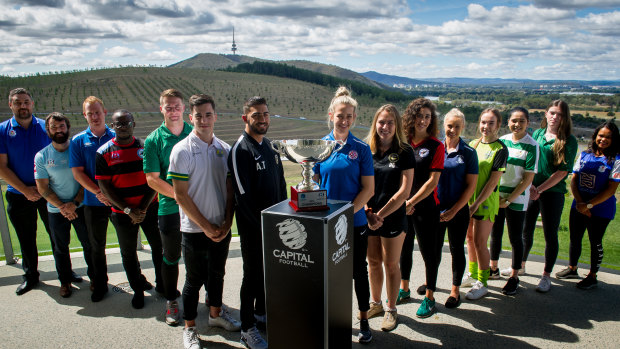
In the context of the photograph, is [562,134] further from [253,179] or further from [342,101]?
[253,179]

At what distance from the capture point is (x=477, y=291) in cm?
324

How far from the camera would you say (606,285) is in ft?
11.3

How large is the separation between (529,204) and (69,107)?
930 inches

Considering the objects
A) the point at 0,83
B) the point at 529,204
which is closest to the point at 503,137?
the point at 529,204

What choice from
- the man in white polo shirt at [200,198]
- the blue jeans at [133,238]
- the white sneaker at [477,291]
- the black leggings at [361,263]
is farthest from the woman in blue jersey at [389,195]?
the blue jeans at [133,238]

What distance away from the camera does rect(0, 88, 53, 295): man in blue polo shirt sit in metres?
3.23

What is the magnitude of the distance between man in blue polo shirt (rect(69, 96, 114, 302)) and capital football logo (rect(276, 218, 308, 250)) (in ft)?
5.79

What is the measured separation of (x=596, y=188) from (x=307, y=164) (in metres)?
2.83

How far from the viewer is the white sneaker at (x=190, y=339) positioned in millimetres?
2506

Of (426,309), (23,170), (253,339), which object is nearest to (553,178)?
(426,309)

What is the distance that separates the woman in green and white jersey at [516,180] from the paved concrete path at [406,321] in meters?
0.40

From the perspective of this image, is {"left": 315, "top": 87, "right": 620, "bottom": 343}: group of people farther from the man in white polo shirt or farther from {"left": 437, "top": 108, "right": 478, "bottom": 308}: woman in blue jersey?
the man in white polo shirt

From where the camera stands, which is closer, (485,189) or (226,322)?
(226,322)

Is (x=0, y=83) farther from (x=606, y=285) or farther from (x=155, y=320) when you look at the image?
(x=606, y=285)
